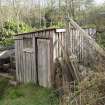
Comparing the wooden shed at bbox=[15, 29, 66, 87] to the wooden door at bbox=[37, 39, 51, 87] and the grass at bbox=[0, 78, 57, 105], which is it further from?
the grass at bbox=[0, 78, 57, 105]

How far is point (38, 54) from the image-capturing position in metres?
8.61

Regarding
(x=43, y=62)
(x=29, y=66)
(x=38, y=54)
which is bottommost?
(x=29, y=66)

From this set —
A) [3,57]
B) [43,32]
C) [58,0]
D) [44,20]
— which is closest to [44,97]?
[43,32]

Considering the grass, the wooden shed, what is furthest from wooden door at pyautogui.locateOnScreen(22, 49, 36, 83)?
the grass

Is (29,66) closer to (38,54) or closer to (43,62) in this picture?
(38,54)

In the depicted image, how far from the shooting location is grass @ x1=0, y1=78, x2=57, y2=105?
7543 millimetres

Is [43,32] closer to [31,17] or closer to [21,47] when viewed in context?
[21,47]

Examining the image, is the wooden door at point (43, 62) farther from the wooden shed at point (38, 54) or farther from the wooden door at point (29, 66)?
the wooden door at point (29, 66)

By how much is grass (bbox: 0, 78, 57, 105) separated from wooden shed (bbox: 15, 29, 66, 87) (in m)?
0.33

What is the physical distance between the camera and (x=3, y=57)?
1175cm

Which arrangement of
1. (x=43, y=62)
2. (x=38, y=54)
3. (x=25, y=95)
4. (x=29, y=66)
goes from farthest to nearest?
(x=29, y=66) → (x=38, y=54) → (x=43, y=62) → (x=25, y=95)

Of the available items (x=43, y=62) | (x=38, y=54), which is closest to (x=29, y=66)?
(x=38, y=54)

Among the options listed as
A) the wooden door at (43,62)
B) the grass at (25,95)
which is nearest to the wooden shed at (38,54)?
Answer: the wooden door at (43,62)

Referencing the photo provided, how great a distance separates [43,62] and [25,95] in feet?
→ 4.35
